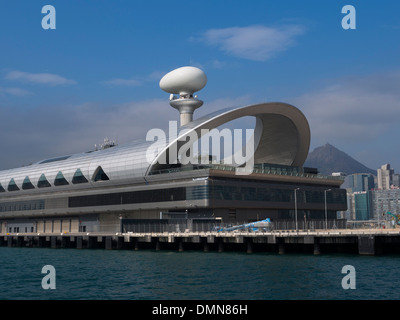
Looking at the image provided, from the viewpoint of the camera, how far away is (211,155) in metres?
104

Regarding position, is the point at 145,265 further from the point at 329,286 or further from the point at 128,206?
the point at 128,206

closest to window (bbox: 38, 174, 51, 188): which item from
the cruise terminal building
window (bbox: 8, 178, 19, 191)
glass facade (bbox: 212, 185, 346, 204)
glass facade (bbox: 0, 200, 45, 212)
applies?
the cruise terminal building

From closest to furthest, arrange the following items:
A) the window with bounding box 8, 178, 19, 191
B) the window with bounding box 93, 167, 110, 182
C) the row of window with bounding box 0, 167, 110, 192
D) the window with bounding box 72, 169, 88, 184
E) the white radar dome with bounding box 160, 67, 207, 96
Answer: the window with bounding box 93, 167, 110, 182 → the row of window with bounding box 0, 167, 110, 192 → the window with bounding box 72, 169, 88, 184 → the white radar dome with bounding box 160, 67, 207, 96 → the window with bounding box 8, 178, 19, 191

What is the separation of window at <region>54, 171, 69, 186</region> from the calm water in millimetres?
58070

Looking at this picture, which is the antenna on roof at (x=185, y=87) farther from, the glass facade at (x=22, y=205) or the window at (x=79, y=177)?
the glass facade at (x=22, y=205)

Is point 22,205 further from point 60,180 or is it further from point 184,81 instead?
point 184,81

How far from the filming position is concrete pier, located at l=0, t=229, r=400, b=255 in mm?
55219

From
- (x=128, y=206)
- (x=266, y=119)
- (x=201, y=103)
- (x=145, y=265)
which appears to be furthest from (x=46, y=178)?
(x=145, y=265)

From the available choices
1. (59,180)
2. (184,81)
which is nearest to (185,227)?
(184,81)

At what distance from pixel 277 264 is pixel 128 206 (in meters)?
55.6

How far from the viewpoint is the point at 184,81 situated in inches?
4323

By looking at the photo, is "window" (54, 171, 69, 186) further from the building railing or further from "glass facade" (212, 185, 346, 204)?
the building railing

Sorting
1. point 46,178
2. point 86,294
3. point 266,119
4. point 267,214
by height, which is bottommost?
point 86,294

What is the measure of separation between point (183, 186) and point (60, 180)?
1388 inches
